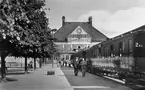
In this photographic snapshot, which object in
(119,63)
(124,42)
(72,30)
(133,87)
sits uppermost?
(72,30)

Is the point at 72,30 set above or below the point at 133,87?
above

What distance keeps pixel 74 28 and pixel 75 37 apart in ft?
37.4

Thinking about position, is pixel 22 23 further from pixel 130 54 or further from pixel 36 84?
pixel 130 54

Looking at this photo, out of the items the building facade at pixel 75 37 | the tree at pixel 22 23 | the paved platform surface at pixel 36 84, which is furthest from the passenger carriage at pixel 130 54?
the building facade at pixel 75 37

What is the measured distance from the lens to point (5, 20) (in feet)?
53.6

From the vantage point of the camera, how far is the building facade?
129 meters

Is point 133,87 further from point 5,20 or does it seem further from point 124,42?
point 5,20

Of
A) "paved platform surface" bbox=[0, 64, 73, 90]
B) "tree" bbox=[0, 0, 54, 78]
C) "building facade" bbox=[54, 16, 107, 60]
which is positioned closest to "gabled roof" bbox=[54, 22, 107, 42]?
"building facade" bbox=[54, 16, 107, 60]

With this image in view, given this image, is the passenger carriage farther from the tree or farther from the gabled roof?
the gabled roof

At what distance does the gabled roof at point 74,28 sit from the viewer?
137500 mm

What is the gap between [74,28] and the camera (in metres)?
141

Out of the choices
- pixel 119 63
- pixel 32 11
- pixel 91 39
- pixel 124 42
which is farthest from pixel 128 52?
pixel 91 39

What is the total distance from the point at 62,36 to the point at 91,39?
44.1ft

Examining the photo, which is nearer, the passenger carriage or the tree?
the tree
